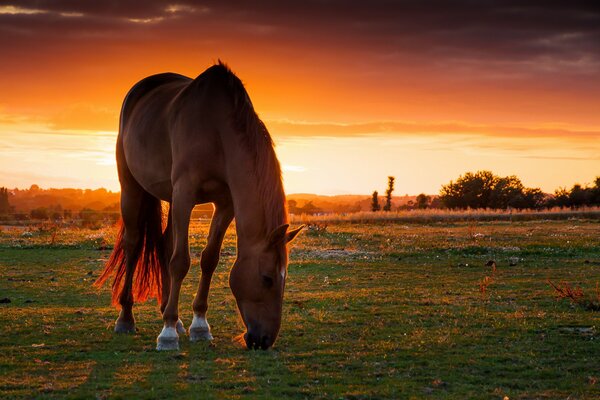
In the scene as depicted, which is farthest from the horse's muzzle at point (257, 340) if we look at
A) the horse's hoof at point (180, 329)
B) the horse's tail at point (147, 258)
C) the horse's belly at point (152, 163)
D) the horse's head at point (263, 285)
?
the horse's tail at point (147, 258)

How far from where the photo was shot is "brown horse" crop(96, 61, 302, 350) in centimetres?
685

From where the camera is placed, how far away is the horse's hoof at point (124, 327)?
8.45 metres

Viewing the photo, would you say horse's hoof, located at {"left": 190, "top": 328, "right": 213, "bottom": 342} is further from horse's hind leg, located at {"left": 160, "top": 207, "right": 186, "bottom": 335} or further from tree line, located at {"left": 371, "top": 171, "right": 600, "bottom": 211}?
tree line, located at {"left": 371, "top": 171, "right": 600, "bottom": 211}

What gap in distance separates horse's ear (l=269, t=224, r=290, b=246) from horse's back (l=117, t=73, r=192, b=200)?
6.78 ft

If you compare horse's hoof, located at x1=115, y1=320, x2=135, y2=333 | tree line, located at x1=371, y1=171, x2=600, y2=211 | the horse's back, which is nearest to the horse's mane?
the horse's back

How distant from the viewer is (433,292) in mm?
12023

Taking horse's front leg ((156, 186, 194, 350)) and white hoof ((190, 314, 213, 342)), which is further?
white hoof ((190, 314, 213, 342))

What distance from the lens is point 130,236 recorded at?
9164mm

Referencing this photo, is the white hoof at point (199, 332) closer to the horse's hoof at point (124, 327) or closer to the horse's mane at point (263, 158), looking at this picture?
the horse's hoof at point (124, 327)

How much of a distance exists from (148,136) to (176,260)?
1.76m

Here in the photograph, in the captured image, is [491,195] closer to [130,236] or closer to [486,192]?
[486,192]

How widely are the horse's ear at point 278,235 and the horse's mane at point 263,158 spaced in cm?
15

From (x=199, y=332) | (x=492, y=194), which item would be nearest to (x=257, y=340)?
(x=199, y=332)

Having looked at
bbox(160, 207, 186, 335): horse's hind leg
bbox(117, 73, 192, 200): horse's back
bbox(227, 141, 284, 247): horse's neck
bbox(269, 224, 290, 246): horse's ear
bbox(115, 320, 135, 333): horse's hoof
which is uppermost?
bbox(117, 73, 192, 200): horse's back
